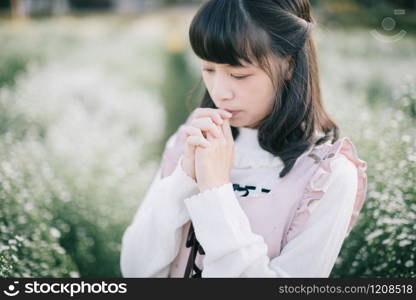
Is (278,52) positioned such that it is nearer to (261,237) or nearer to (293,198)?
(293,198)

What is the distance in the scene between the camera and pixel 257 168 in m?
1.50

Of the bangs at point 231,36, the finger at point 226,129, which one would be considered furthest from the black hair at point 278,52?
the finger at point 226,129

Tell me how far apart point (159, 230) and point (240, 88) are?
571mm

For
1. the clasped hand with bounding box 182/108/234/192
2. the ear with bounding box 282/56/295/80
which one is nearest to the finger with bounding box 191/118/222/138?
the clasped hand with bounding box 182/108/234/192

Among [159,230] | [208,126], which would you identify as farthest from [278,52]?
[159,230]

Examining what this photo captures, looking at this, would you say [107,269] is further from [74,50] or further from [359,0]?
[359,0]

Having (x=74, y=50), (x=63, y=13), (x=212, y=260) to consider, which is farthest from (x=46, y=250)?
(x=63, y=13)

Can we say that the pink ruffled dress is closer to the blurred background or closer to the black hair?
the black hair

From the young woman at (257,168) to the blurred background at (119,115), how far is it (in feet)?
1.32

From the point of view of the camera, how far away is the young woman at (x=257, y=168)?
131 cm

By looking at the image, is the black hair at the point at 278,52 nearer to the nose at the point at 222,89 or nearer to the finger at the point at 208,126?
the nose at the point at 222,89

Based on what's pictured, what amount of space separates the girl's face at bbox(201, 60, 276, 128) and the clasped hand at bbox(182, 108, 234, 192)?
1.7 inches

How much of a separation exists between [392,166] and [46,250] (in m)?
1.56

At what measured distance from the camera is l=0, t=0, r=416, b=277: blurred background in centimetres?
187
